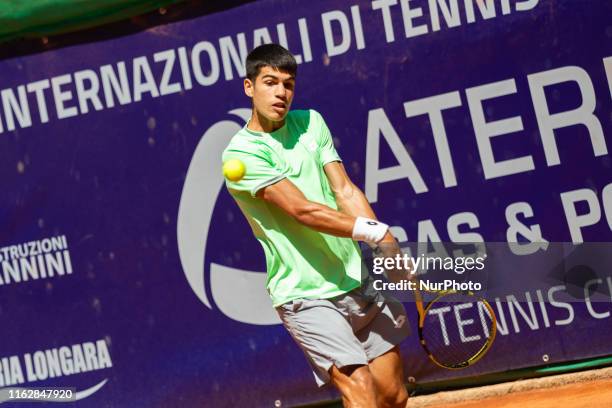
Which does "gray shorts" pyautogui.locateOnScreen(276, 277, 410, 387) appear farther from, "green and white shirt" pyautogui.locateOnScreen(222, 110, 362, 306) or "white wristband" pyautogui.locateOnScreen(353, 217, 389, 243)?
"white wristband" pyautogui.locateOnScreen(353, 217, 389, 243)

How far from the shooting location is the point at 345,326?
411 centimetres

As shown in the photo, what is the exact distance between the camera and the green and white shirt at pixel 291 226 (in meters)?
4.11

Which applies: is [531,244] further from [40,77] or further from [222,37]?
[40,77]

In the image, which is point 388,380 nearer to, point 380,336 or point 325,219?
point 380,336

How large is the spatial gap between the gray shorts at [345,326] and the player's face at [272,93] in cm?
71

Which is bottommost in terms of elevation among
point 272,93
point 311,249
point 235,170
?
point 311,249

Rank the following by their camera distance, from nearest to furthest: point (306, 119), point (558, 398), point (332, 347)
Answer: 1. point (332, 347)
2. point (306, 119)
3. point (558, 398)

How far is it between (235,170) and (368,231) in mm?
553

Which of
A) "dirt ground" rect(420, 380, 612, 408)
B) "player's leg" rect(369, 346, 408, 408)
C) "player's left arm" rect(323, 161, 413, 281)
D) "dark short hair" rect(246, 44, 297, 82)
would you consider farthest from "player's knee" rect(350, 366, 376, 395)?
"dirt ground" rect(420, 380, 612, 408)

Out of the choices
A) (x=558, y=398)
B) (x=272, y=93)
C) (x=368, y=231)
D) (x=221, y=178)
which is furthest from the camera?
(x=221, y=178)

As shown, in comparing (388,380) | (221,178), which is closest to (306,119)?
(388,380)

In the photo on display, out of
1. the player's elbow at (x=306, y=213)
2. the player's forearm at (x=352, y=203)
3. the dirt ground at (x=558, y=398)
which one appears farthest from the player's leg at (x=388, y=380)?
the dirt ground at (x=558, y=398)

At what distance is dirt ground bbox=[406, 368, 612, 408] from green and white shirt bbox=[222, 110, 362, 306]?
186cm

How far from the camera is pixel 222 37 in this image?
5918 millimetres
